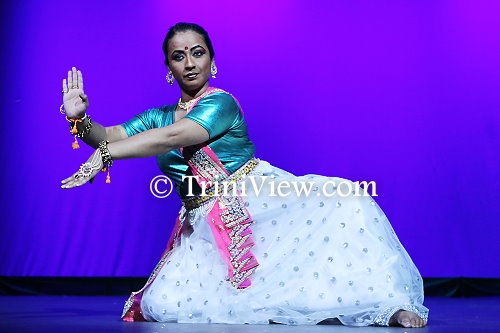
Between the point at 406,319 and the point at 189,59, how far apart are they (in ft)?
3.85

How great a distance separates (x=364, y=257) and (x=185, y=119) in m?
0.71

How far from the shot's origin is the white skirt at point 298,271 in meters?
2.31

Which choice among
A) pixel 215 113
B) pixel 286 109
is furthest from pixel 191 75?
pixel 286 109

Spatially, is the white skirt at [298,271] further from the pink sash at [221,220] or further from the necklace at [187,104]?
the necklace at [187,104]

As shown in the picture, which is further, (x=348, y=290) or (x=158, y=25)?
(x=158, y=25)

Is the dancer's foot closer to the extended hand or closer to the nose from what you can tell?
the extended hand

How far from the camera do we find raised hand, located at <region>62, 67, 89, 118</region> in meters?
2.43

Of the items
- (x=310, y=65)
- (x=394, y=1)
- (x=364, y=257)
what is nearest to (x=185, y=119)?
(x=364, y=257)

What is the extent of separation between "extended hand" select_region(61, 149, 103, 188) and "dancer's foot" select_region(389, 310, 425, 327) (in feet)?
3.17
